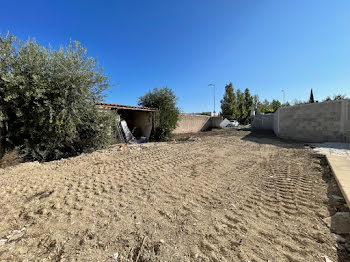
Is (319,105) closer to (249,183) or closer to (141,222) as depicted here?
(249,183)

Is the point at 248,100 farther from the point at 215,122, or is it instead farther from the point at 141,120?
the point at 141,120

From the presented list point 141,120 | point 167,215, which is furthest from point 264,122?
point 167,215

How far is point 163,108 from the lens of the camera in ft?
36.3

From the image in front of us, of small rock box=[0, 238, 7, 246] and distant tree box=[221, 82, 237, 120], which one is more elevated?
distant tree box=[221, 82, 237, 120]

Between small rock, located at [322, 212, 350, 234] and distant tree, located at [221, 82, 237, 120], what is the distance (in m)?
27.9

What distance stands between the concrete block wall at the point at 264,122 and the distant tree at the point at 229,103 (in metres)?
10.2

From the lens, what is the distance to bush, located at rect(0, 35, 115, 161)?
4297 mm

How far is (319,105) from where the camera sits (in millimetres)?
7539

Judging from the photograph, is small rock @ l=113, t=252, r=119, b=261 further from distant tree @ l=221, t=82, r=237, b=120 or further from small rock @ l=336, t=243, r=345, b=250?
distant tree @ l=221, t=82, r=237, b=120

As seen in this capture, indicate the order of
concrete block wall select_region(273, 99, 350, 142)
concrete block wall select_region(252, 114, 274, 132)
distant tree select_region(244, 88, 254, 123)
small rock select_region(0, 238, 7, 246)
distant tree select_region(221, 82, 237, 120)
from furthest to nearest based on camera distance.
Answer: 1. distant tree select_region(244, 88, 254, 123)
2. distant tree select_region(221, 82, 237, 120)
3. concrete block wall select_region(252, 114, 274, 132)
4. concrete block wall select_region(273, 99, 350, 142)
5. small rock select_region(0, 238, 7, 246)

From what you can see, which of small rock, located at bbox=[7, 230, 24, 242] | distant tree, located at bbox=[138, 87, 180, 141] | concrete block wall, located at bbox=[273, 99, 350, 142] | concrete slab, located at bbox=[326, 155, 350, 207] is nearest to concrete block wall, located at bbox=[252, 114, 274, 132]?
concrete block wall, located at bbox=[273, 99, 350, 142]

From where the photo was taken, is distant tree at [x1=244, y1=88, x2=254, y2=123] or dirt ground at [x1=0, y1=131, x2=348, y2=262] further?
distant tree at [x1=244, y1=88, x2=254, y2=123]

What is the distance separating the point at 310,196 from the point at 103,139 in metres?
6.93

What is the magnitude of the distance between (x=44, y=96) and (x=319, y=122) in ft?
40.3
